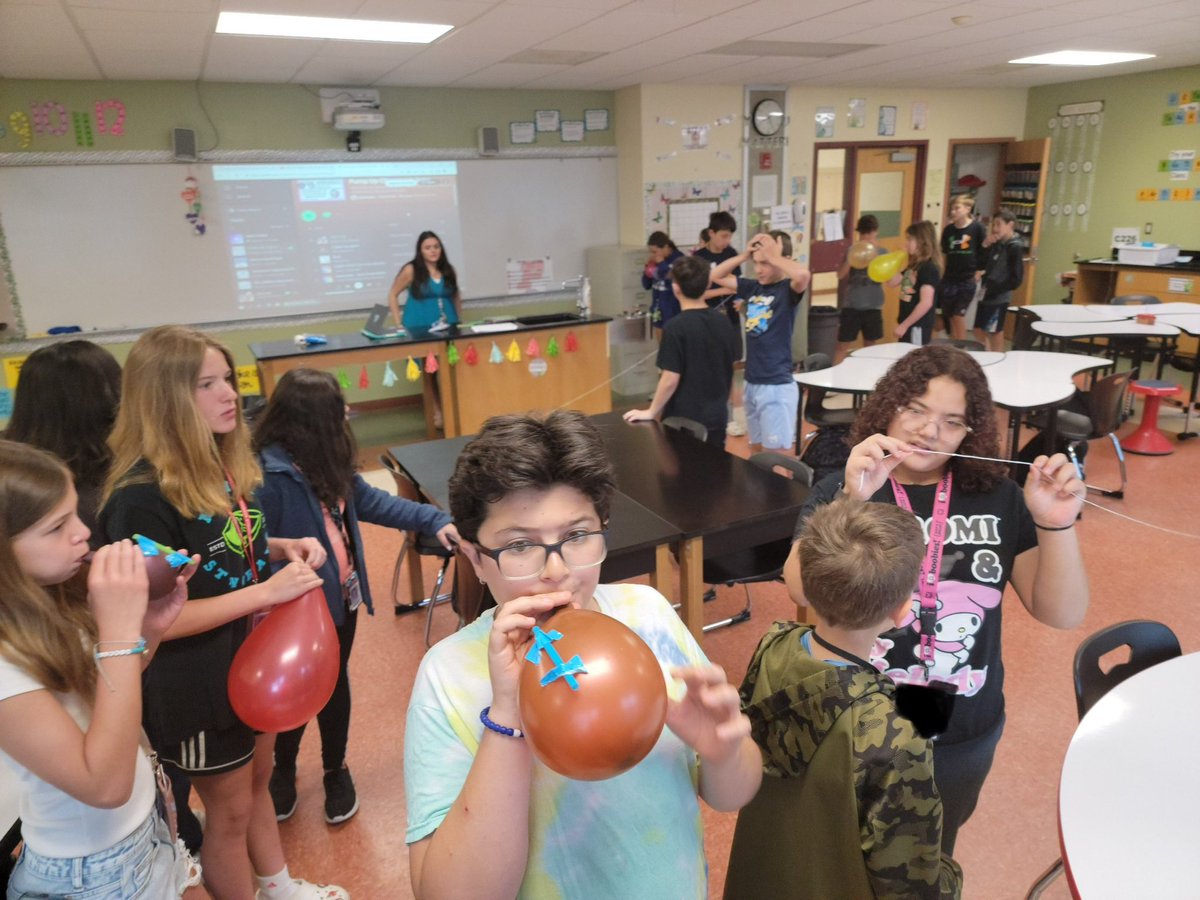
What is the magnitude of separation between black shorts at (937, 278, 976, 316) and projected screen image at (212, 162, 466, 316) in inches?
171

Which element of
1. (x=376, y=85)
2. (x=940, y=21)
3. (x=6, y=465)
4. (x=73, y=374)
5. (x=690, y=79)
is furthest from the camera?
(x=690, y=79)

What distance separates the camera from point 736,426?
5.75 metres

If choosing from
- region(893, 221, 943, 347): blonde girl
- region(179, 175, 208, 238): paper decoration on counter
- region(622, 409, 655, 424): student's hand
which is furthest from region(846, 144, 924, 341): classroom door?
region(179, 175, 208, 238): paper decoration on counter

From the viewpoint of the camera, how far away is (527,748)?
0.75m

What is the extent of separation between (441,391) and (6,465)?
4437 millimetres

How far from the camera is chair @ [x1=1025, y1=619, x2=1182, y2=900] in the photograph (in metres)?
1.66

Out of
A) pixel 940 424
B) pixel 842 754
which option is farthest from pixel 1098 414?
pixel 842 754

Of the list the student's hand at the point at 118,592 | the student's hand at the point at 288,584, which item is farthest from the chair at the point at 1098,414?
the student's hand at the point at 118,592

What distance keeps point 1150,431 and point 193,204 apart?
22.9 ft

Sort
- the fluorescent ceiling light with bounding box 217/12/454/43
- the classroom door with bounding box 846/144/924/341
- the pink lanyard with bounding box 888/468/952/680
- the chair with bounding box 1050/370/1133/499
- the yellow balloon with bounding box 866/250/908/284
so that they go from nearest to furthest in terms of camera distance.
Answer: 1. the pink lanyard with bounding box 888/468/952/680
2. the fluorescent ceiling light with bounding box 217/12/454/43
3. the chair with bounding box 1050/370/1133/499
4. the yellow balloon with bounding box 866/250/908/284
5. the classroom door with bounding box 846/144/924/341

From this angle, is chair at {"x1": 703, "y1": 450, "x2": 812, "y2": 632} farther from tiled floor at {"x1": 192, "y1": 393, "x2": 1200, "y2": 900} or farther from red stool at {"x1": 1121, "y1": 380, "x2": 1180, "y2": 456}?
red stool at {"x1": 1121, "y1": 380, "x2": 1180, "y2": 456}

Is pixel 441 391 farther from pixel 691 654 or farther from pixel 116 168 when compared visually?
pixel 691 654

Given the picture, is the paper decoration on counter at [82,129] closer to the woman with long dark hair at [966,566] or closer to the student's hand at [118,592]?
the student's hand at [118,592]

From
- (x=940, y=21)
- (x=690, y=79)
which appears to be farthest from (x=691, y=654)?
(x=690, y=79)
